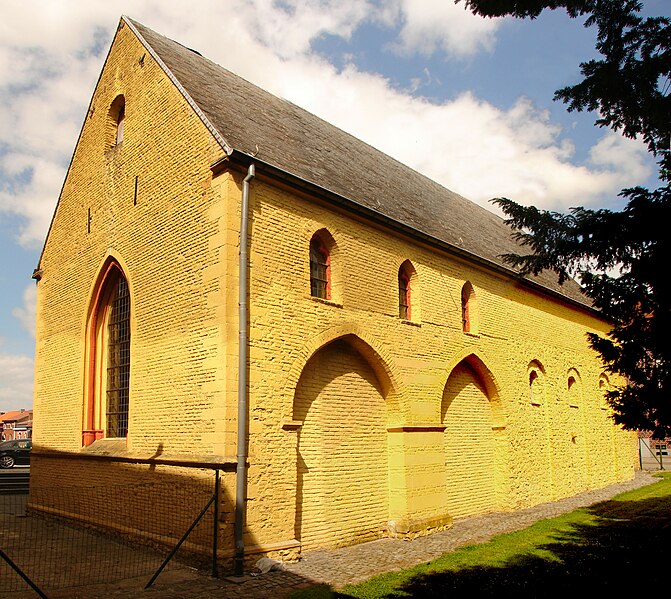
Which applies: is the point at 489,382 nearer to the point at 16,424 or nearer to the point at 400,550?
the point at 400,550

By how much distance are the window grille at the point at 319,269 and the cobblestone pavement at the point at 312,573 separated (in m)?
4.86

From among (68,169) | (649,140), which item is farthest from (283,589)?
(68,169)

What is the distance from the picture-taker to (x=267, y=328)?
432 inches

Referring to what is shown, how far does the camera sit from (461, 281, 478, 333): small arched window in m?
16.8

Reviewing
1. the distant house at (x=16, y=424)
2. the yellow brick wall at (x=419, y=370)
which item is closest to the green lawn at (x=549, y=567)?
the yellow brick wall at (x=419, y=370)

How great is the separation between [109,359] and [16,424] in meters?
81.1

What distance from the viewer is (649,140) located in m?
11.0

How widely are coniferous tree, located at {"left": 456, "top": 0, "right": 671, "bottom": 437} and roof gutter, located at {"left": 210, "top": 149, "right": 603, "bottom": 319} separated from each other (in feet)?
8.14

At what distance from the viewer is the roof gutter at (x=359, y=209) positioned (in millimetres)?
10961

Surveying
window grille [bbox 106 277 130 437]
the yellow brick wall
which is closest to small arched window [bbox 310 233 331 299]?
the yellow brick wall

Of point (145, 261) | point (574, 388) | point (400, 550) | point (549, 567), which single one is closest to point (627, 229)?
point (549, 567)

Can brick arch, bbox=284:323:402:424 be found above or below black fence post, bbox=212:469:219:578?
above

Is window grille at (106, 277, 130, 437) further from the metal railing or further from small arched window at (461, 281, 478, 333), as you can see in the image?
small arched window at (461, 281, 478, 333)

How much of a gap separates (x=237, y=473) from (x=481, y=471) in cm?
874
